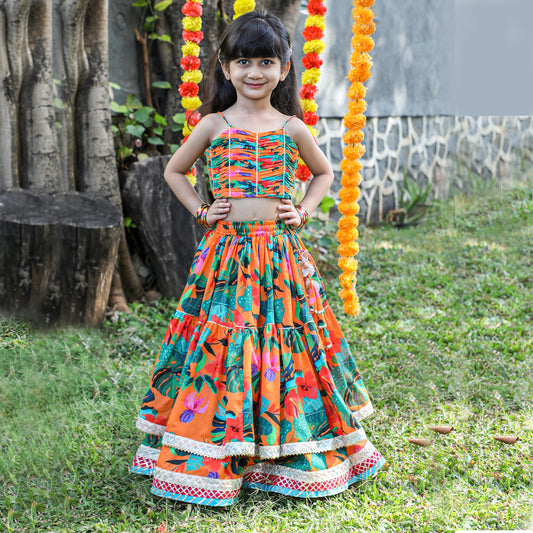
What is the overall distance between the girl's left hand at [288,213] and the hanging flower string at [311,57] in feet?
1.62

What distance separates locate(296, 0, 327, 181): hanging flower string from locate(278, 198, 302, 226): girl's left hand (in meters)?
0.49

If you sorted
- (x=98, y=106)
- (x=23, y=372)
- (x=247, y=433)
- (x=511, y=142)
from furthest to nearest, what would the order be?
1. (x=511, y=142)
2. (x=98, y=106)
3. (x=23, y=372)
4. (x=247, y=433)

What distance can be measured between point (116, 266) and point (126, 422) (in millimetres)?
A: 1496

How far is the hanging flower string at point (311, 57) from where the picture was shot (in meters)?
2.77

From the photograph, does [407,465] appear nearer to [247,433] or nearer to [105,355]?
[247,433]

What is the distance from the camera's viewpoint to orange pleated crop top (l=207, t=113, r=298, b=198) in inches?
90.4

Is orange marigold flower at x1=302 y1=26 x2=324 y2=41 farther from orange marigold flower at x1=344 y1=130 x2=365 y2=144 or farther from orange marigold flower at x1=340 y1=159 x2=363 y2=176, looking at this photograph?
orange marigold flower at x1=340 y1=159 x2=363 y2=176

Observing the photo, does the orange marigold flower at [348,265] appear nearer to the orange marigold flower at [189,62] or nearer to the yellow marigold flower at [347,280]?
the yellow marigold flower at [347,280]

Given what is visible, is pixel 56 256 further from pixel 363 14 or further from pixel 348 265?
pixel 363 14

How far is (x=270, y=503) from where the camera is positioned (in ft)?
7.30

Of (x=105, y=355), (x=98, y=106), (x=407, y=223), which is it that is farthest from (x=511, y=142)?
(x=105, y=355)

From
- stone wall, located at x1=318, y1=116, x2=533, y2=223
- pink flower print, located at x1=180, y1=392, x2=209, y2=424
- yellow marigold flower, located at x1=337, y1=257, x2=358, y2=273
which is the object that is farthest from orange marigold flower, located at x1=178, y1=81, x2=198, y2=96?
stone wall, located at x1=318, y1=116, x2=533, y2=223

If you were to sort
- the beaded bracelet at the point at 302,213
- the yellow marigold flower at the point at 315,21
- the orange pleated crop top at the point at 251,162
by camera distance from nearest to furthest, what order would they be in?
the orange pleated crop top at the point at 251,162, the beaded bracelet at the point at 302,213, the yellow marigold flower at the point at 315,21

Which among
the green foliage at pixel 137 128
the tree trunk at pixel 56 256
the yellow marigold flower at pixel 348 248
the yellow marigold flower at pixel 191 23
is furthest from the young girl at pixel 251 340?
the green foliage at pixel 137 128
